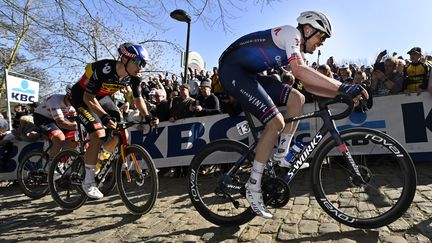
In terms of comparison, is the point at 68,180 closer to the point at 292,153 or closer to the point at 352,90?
the point at 292,153

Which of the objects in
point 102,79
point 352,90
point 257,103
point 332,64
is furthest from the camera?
point 332,64

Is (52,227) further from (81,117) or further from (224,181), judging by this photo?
(224,181)

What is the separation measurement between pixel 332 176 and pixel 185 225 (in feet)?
5.78

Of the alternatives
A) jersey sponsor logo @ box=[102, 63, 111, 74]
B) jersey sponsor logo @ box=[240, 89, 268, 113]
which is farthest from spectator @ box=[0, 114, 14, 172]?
jersey sponsor logo @ box=[240, 89, 268, 113]

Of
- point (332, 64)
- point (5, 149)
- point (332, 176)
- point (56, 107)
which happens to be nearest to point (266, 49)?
point (332, 176)

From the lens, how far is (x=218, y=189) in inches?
147

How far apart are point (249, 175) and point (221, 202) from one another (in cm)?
45

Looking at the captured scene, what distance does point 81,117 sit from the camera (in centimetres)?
497

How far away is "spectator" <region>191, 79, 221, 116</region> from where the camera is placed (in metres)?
7.93

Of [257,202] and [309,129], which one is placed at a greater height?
[309,129]

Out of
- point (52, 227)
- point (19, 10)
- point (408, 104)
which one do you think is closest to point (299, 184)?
point (408, 104)

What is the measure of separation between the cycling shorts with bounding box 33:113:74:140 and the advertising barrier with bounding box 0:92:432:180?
5.85 feet

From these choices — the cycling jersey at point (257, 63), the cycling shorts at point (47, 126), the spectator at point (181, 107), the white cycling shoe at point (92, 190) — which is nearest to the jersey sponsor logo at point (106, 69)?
the white cycling shoe at point (92, 190)

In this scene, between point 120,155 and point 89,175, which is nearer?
point 120,155
